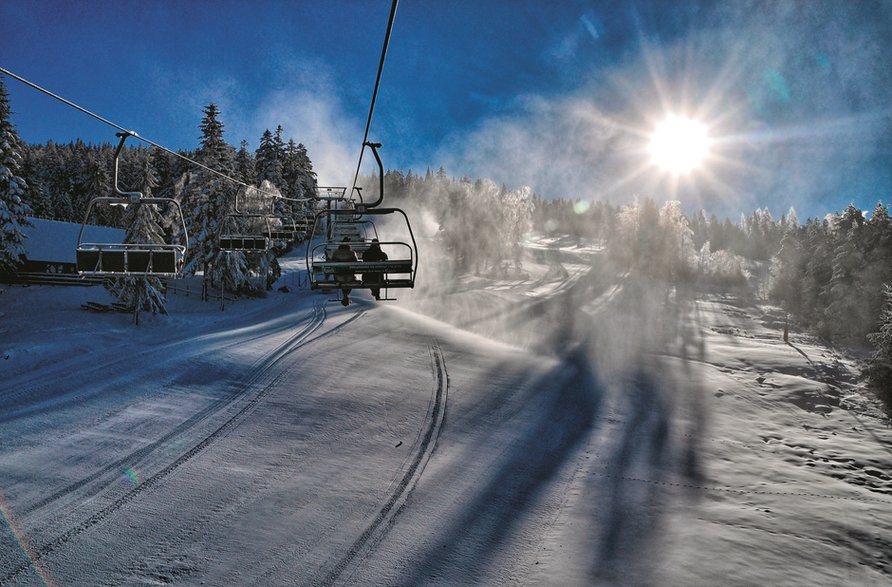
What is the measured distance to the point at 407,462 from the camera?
1662cm

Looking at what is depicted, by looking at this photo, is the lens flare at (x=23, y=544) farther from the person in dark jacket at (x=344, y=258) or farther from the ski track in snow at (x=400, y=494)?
the person in dark jacket at (x=344, y=258)

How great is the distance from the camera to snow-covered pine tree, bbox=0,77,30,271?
31172mm

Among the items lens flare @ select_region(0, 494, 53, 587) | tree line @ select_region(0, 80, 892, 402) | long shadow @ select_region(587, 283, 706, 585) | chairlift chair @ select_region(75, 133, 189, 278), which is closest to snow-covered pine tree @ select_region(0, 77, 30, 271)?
tree line @ select_region(0, 80, 892, 402)

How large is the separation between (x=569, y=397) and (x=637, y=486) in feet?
32.7

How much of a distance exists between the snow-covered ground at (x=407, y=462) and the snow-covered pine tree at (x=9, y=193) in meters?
5.15

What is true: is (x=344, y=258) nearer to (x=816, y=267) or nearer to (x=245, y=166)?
(x=245, y=166)

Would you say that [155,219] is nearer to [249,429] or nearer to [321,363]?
[321,363]

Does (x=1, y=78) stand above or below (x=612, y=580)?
above

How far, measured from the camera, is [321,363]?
85.3ft

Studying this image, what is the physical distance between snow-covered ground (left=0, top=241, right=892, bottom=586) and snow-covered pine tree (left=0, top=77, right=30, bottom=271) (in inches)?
203

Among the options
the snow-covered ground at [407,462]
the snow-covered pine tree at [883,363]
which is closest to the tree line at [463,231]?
the snow-covered pine tree at [883,363]

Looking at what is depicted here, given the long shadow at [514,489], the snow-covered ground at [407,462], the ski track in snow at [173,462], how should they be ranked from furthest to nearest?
the long shadow at [514,489] < the snow-covered ground at [407,462] < the ski track in snow at [173,462]

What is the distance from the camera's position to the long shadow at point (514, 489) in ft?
37.6

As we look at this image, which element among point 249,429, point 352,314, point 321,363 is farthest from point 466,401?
point 352,314
